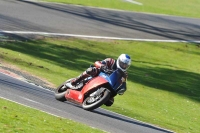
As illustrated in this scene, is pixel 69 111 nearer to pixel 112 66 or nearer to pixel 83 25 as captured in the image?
pixel 112 66

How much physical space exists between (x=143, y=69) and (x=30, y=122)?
48.7 feet

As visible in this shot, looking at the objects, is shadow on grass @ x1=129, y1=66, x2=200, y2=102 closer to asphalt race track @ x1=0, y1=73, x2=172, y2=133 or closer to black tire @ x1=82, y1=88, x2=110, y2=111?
asphalt race track @ x1=0, y1=73, x2=172, y2=133

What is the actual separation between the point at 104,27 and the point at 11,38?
7.29 m

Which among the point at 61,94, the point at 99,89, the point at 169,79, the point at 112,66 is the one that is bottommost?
the point at 169,79

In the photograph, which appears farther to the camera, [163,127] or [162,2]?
[162,2]

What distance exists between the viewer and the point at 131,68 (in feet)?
82.1

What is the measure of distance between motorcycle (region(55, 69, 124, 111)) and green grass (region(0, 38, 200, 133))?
227 cm

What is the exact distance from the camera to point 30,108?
12.6 metres

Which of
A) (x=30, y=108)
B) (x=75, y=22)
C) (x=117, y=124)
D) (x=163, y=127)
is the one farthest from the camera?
Result: (x=75, y=22)

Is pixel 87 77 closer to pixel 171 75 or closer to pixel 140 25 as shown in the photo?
pixel 171 75

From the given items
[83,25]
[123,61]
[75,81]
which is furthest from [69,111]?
[83,25]

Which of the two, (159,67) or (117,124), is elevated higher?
(117,124)

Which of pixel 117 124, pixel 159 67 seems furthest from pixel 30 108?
pixel 159 67

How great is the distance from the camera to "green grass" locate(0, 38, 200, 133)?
18312 millimetres
